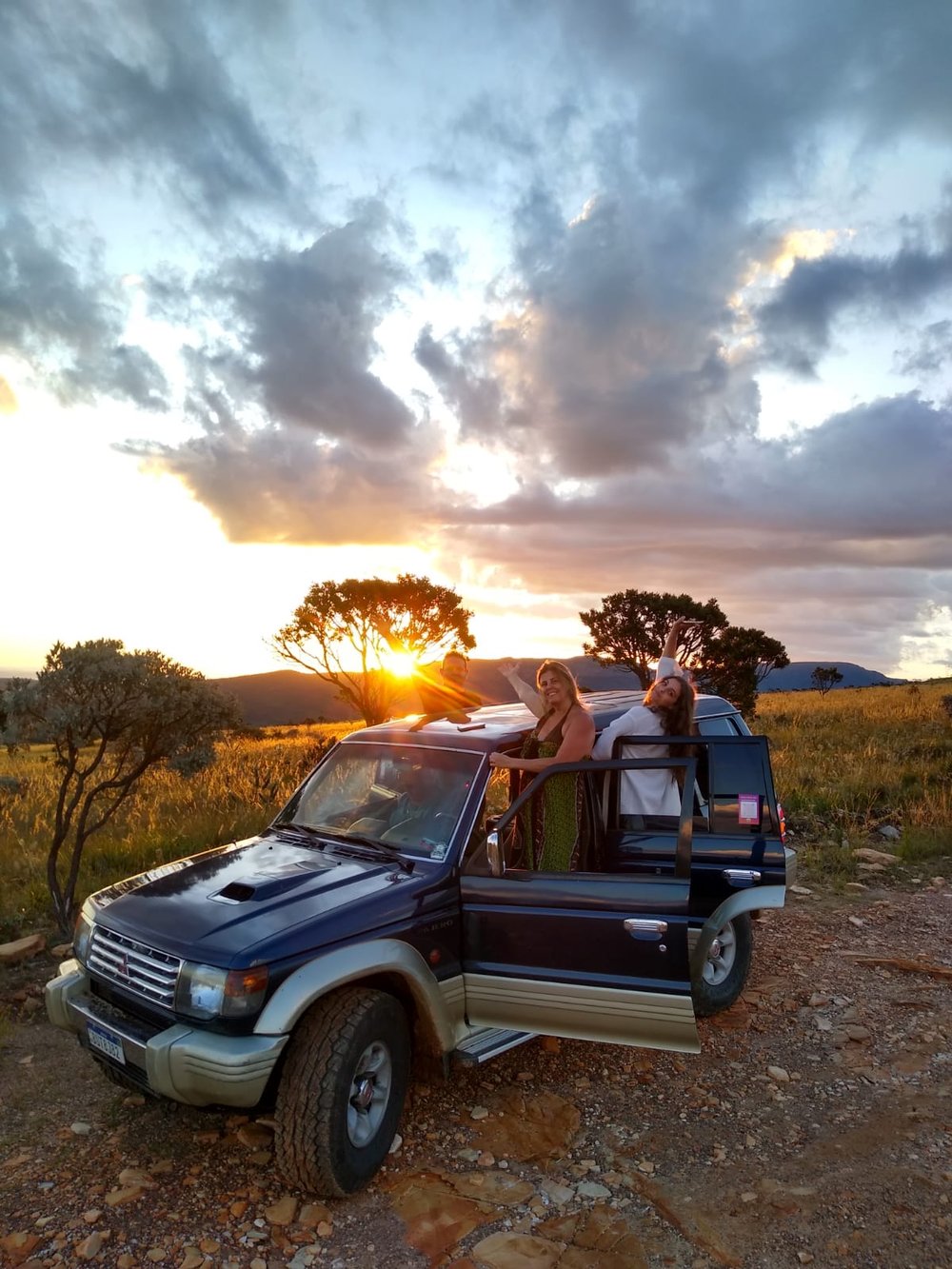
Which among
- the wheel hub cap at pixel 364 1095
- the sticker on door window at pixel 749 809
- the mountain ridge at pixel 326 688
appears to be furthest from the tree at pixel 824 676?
the wheel hub cap at pixel 364 1095

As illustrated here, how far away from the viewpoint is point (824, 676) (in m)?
42.1

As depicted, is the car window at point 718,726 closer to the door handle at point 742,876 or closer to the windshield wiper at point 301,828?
the door handle at point 742,876

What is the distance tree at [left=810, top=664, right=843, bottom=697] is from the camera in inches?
1658

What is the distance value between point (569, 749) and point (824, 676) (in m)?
41.0

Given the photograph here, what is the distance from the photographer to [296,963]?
11.6ft

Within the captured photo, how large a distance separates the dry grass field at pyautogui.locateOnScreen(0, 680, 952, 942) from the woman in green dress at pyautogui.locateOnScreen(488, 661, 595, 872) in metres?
4.59

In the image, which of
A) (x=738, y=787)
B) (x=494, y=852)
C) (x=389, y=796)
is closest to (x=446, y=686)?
(x=389, y=796)

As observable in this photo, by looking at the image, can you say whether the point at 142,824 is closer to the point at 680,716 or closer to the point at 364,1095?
the point at 364,1095

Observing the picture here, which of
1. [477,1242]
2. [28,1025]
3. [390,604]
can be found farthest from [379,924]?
[390,604]

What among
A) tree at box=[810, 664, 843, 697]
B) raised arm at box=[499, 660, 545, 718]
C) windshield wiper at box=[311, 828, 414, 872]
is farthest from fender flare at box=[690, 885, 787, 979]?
tree at box=[810, 664, 843, 697]

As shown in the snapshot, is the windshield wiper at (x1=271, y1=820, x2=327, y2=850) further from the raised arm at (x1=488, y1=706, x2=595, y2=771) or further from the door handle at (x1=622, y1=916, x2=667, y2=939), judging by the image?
the door handle at (x1=622, y1=916, x2=667, y2=939)

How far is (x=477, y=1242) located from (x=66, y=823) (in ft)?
16.9

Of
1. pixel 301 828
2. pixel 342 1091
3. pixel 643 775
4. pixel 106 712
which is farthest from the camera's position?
pixel 106 712

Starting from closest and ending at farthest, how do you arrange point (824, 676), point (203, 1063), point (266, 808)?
point (203, 1063) → point (266, 808) → point (824, 676)
